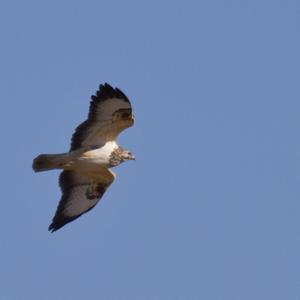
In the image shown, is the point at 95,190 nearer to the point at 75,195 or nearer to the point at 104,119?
the point at 75,195

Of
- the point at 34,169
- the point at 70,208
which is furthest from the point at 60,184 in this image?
the point at 34,169

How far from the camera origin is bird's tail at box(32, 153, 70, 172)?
17.6m

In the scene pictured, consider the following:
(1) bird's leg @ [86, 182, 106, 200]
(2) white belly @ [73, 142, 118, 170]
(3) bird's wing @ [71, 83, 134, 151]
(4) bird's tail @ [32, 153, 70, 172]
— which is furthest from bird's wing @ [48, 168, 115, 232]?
(4) bird's tail @ [32, 153, 70, 172]

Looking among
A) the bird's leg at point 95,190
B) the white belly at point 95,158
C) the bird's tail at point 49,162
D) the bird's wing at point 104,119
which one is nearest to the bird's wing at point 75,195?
the bird's leg at point 95,190

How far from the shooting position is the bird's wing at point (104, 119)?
694 inches

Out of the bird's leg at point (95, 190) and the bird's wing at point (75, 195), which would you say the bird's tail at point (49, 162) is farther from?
the bird's leg at point (95, 190)

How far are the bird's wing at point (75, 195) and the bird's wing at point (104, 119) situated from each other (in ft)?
3.78

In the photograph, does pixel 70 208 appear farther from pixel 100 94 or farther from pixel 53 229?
pixel 100 94

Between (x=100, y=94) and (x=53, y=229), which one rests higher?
(x=100, y=94)

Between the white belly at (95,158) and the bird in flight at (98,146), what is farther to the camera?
the white belly at (95,158)

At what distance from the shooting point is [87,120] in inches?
707

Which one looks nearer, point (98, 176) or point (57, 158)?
point (57, 158)

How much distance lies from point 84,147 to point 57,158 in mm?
643

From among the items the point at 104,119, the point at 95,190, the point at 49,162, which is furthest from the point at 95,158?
the point at 95,190
